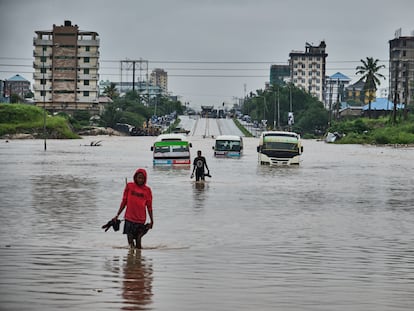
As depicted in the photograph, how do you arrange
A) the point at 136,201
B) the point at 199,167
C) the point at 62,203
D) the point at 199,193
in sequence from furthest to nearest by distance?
the point at 199,167 < the point at 199,193 < the point at 62,203 < the point at 136,201

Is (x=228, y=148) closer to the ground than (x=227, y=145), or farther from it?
closer to the ground

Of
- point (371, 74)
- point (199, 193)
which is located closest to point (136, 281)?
point (199, 193)

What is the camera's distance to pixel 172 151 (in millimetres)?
49875

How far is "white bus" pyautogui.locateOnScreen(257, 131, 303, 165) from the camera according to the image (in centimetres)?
5219

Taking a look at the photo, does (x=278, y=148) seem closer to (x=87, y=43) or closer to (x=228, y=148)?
(x=228, y=148)

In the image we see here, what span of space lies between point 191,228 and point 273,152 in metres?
32.6

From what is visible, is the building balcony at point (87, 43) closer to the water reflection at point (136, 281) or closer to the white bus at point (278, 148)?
the white bus at point (278, 148)

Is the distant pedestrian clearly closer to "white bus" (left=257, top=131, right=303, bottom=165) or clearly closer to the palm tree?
"white bus" (left=257, top=131, right=303, bottom=165)

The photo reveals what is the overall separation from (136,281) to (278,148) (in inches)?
1617

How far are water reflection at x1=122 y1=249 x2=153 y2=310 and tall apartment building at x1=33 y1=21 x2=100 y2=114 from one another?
157m

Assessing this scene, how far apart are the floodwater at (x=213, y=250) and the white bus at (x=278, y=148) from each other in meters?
16.8

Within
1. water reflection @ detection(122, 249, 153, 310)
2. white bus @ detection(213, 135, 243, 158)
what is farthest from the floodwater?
white bus @ detection(213, 135, 243, 158)

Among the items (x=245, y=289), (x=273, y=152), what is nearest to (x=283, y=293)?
(x=245, y=289)

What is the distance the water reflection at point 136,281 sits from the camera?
10.4 m
